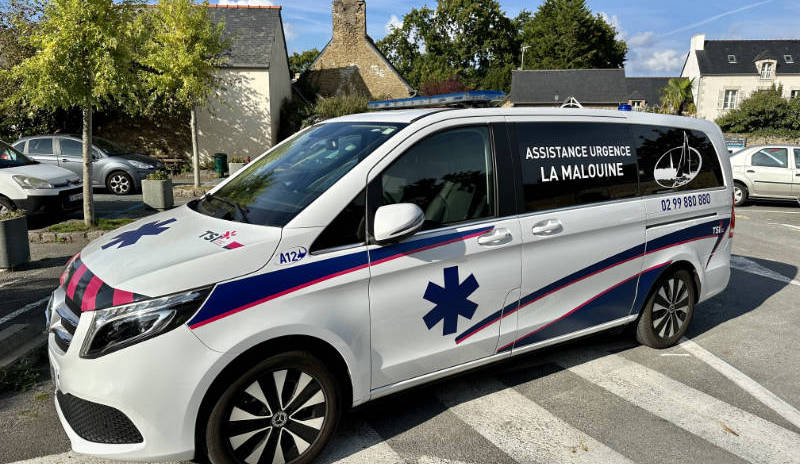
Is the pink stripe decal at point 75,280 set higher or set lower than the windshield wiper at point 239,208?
lower

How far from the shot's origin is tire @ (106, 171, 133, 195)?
15.0m

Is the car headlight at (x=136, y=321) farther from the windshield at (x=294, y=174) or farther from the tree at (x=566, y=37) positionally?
the tree at (x=566, y=37)

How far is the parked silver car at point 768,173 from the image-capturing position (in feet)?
47.0

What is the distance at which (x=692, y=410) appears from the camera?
3.81 meters

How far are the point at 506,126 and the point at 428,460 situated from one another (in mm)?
2175

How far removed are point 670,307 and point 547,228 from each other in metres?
1.84

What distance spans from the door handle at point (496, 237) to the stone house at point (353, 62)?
3386 centimetres

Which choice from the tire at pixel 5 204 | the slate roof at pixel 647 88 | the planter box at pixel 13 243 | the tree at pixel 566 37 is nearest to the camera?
the planter box at pixel 13 243

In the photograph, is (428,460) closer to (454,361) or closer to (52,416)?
(454,361)

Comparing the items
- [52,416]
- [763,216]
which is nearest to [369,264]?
[52,416]

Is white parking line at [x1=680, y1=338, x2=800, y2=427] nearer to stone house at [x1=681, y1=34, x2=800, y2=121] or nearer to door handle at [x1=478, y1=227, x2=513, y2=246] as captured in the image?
door handle at [x1=478, y1=227, x2=513, y2=246]

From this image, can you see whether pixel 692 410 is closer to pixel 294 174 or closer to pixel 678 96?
pixel 294 174

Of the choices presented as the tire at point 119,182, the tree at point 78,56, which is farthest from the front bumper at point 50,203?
the tire at point 119,182

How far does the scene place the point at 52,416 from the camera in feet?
11.8
